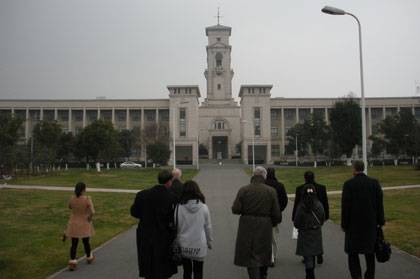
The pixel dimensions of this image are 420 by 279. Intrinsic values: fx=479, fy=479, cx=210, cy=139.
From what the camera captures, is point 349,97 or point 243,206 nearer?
point 243,206

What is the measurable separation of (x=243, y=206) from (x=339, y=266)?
338 cm

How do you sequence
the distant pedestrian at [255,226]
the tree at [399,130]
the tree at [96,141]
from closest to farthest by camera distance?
the distant pedestrian at [255,226]
the tree at [96,141]
the tree at [399,130]

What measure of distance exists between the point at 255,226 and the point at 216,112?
10569 centimetres

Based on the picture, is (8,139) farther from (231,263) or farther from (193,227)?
(193,227)

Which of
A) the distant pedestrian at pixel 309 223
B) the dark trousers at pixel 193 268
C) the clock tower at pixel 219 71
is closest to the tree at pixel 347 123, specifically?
the distant pedestrian at pixel 309 223

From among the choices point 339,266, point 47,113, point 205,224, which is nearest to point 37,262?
point 205,224

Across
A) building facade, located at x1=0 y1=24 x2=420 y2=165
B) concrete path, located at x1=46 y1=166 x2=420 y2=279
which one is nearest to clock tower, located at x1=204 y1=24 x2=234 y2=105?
building facade, located at x1=0 y1=24 x2=420 y2=165

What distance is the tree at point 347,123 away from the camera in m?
55.9

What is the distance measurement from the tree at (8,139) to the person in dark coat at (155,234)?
38610mm

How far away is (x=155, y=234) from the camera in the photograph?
7047mm

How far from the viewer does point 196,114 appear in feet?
343

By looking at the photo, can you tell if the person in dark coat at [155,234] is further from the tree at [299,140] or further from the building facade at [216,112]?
the building facade at [216,112]

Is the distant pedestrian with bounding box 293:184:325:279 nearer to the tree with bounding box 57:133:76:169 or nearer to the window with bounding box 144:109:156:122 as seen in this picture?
the tree with bounding box 57:133:76:169

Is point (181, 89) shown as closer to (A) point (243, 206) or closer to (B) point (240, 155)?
(B) point (240, 155)
